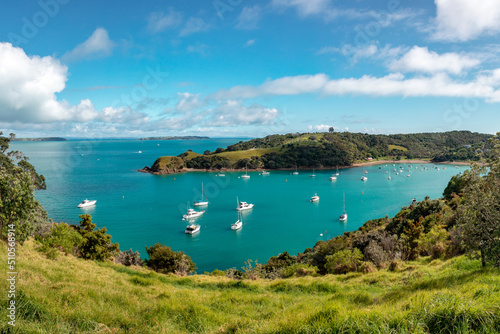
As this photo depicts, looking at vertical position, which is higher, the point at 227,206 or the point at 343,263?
the point at 343,263

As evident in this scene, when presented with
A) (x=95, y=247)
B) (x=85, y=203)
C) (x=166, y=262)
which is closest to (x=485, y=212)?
(x=166, y=262)

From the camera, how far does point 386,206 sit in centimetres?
6562

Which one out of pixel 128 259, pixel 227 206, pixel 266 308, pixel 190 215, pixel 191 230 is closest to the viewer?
pixel 266 308

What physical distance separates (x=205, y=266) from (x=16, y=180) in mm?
27010

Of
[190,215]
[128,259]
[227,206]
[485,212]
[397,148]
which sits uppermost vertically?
[397,148]

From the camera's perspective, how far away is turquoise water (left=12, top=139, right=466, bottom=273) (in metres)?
43.2

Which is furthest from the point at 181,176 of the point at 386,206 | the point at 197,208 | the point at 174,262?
the point at 174,262

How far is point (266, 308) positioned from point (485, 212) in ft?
27.2

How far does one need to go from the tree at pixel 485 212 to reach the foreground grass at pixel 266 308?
904 mm

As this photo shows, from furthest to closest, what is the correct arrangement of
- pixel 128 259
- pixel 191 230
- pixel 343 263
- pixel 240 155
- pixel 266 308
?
pixel 240 155 → pixel 191 230 → pixel 128 259 → pixel 343 263 → pixel 266 308

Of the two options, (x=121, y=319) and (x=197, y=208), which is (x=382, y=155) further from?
(x=121, y=319)

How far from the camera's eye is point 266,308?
29.1 ft

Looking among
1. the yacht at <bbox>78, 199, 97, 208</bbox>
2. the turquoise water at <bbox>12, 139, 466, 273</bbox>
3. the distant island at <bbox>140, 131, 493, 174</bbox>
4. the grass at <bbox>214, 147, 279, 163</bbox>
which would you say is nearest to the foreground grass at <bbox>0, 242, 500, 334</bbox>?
the turquoise water at <bbox>12, 139, 466, 273</bbox>

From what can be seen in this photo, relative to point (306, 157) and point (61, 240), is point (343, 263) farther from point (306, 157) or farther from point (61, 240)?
point (306, 157)
